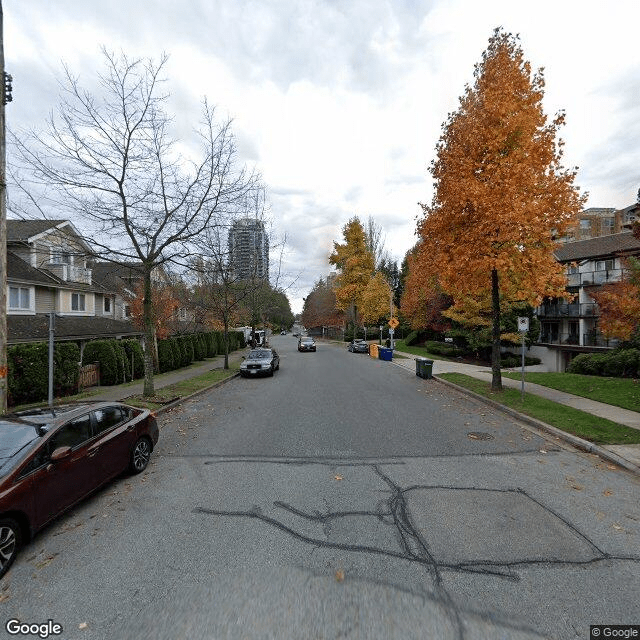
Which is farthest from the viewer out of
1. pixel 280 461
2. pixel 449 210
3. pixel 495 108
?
pixel 449 210

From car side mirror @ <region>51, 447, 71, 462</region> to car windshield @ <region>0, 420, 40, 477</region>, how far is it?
0.26 metres

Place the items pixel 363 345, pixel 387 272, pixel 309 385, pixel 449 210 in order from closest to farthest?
pixel 449 210, pixel 309 385, pixel 363 345, pixel 387 272

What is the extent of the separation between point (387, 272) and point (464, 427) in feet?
189

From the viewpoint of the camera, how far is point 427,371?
1833 cm

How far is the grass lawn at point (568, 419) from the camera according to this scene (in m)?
7.89

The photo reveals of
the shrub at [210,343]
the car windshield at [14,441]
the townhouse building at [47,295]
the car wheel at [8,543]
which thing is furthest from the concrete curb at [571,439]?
the shrub at [210,343]

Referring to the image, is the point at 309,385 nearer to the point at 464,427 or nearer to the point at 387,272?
the point at 464,427

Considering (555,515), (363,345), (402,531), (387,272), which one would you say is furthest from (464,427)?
(387,272)

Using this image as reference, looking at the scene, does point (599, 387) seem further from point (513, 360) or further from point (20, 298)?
point (20, 298)

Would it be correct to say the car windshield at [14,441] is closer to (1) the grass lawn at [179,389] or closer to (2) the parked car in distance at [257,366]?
(1) the grass lawn at [179,389]

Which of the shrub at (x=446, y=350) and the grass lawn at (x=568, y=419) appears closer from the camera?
the grass lawn at (x=568, y=419)

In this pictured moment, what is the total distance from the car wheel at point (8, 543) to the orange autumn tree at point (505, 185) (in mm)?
11740

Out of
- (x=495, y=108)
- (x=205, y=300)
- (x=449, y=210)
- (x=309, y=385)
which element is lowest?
(x=309, y=385)

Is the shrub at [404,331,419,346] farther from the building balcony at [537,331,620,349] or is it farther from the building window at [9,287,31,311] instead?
the building window at [9,287,31,311]
